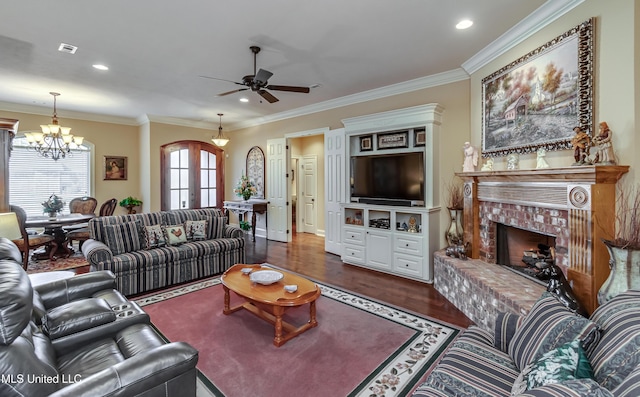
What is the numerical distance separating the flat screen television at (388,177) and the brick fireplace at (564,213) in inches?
39.8

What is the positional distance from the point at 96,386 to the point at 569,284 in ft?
10.0

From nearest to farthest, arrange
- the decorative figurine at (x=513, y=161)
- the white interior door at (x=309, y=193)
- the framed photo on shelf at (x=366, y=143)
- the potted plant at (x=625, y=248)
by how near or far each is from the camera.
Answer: the potted plant at (x=625, y=248) → the decorative figurine at (x=513, y=161) → the framed photo on shelf at (x=366, y=143) → the white interior door at (x=309, y=193)

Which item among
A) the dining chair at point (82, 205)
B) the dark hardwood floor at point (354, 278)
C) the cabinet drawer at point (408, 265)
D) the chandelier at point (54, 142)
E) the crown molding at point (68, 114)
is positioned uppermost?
the crown molding at point (68, 114)

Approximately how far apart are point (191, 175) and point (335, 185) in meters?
4.23

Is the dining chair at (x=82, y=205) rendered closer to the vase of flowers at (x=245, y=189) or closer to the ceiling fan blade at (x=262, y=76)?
the vase of flowers at (x=245, y=189)

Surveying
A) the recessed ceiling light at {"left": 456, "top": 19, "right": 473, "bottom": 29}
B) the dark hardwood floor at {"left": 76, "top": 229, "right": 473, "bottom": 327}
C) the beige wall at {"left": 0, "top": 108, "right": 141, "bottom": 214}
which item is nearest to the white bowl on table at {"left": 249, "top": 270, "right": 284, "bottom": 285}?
the dark hardwood floor at {"left": 76, "top": 229, "right": 473, "bottom": 327}

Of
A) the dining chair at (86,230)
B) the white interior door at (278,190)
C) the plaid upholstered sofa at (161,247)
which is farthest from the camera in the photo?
the white interior door at (278,190)

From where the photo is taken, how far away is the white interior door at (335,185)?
17.6ft

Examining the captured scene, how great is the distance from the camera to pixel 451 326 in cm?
288

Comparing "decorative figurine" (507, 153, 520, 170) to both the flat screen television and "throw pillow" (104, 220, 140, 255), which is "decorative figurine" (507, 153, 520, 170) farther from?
"throw pillow" (104, 220, 140, 255)

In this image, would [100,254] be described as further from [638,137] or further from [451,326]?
[638,137]

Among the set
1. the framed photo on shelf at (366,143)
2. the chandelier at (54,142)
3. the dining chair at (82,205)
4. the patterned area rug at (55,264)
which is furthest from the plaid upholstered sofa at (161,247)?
the dining chair at (82,205)

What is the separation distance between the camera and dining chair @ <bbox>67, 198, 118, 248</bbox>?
5449 millimetres

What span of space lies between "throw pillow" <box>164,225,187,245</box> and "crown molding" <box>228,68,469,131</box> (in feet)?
11.1
